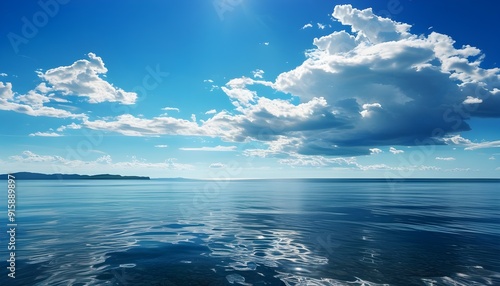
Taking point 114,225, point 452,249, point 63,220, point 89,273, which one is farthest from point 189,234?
point 452,249

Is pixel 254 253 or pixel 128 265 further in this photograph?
pixel 254 253

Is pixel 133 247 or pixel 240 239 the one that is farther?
pixel 240 239

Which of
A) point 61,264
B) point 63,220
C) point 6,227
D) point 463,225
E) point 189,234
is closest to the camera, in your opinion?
point 61,264

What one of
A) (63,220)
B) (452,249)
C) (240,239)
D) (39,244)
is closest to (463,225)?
(452,249)

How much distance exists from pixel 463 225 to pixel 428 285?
2795cm

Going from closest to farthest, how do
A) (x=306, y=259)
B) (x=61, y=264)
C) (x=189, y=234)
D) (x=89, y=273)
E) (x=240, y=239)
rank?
(x=89, y=273) → (x=61, y=264) → (x=306, y=259) → (x=240, y=239) → (x=189, y=234)

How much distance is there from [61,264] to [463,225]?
44953 millimetres

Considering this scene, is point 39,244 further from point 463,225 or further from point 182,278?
point 463,225

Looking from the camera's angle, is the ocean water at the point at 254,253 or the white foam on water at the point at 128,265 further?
the white foam on water at the point at 128,265

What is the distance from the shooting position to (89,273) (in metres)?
18.5

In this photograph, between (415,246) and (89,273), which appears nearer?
(89,273)

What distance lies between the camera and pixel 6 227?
35125 mm

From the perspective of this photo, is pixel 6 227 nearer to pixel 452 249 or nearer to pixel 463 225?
pixel 452 249

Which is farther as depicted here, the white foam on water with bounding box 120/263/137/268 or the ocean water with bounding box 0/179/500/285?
the white foam on water with bounding box 120/263/137/268
